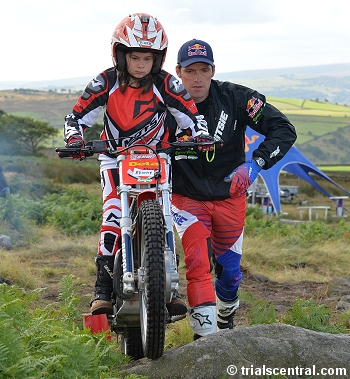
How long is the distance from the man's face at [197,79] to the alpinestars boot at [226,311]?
5.75 ft

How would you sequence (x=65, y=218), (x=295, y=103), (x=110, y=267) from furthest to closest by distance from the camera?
(x=295, y=103) → (x=65, y=218) → (x=110, y=267)

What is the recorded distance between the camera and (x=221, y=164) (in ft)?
19.1

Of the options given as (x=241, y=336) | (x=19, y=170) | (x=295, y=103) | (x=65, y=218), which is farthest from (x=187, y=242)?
(x=295, y=103)

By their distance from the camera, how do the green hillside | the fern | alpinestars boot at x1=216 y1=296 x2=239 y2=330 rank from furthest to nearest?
1. the green hillside
2. alpinestars boot at x1=216 y1=296 x2=239 y2=330
3. the fern

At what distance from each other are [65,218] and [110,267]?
31.5ft

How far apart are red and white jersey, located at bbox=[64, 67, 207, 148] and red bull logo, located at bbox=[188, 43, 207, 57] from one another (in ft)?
1.95

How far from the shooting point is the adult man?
563 cm

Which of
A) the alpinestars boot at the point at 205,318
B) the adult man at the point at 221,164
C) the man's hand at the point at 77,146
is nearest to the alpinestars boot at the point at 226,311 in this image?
the adult man at the point at 221,164

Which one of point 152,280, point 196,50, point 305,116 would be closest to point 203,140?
point 196,50

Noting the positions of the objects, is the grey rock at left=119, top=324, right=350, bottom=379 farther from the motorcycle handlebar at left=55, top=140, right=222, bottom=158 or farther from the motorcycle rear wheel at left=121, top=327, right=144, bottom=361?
the motorcycle handlebar at left=55, top=140, right=222, bottom=158

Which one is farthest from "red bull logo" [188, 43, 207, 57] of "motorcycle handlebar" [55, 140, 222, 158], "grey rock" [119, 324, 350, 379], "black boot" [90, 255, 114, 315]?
"grey rock" [119, 324, 350, 379]

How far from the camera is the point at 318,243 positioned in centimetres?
1307

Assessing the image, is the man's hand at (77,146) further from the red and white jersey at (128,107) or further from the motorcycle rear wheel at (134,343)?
the motorcycle rear wheel at (134,343)

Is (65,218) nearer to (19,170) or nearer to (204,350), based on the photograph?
(204,350)
